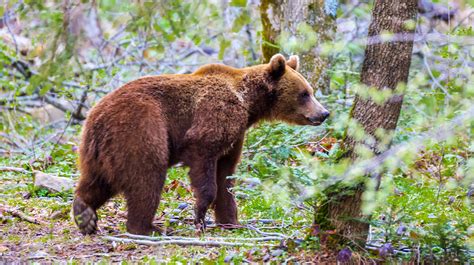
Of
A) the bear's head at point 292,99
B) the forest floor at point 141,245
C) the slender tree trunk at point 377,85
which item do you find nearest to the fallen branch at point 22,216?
the forest floor at point 141,245

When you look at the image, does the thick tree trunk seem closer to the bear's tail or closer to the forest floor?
the forest floor

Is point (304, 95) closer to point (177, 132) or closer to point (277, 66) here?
point (277, 66)

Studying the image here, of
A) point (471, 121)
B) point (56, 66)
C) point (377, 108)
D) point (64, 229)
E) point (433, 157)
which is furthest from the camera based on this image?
point (433, 157)

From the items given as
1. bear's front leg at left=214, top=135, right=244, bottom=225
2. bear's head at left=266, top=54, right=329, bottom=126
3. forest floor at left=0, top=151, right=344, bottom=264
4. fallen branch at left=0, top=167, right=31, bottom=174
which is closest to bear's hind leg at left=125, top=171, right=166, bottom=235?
forest floor at left=0, top=151, right=344, bottom=264

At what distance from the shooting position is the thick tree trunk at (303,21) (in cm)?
912

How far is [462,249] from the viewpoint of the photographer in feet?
16.5

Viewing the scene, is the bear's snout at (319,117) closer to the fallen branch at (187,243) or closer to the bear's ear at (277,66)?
the bear's ear at (277,66)

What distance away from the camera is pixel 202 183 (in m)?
6.61

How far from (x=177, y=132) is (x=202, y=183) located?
1.90 feet

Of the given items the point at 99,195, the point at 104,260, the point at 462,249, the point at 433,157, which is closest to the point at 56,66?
the point at 104,260

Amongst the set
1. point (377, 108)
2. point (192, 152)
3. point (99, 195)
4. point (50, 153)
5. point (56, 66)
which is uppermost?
point (56, 66)

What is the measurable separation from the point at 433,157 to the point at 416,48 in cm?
530

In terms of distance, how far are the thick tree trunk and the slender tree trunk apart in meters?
3.88

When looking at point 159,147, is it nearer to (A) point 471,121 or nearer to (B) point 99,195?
(B) point 99,195
